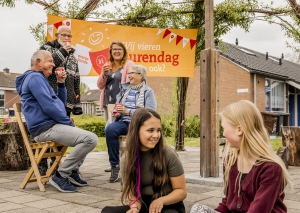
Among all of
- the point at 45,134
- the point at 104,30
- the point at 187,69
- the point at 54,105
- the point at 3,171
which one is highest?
the point at 104,30

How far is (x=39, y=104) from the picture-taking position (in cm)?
457

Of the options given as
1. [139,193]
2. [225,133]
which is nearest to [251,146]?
[225,133]

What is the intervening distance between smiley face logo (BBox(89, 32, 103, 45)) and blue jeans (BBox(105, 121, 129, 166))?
2.99m

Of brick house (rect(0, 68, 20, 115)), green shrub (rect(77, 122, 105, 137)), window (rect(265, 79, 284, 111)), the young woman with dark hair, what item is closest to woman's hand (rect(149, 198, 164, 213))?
the young woman with dark hair

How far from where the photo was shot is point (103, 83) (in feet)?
18.8

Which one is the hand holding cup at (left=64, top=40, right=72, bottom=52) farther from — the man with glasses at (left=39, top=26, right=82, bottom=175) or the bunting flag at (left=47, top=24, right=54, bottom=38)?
the bunting flag at (left=47, top=24, right=54, bottom=38)

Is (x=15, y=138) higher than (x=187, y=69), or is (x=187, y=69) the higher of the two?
(x=187, y=69)

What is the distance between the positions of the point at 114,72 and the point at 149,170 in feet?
9.82

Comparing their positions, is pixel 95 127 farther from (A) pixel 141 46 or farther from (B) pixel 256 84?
(A) pixel 141 46

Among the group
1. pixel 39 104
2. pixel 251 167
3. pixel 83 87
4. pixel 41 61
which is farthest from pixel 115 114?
pixel 83 87

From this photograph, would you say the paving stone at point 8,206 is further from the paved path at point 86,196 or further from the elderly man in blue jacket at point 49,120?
the elderly man in blue jacket at point 49,120

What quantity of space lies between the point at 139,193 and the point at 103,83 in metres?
3.08

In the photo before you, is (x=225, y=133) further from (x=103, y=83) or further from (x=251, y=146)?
(x=103, y=83)

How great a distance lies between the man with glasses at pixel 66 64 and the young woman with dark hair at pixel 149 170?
2.70 meters
